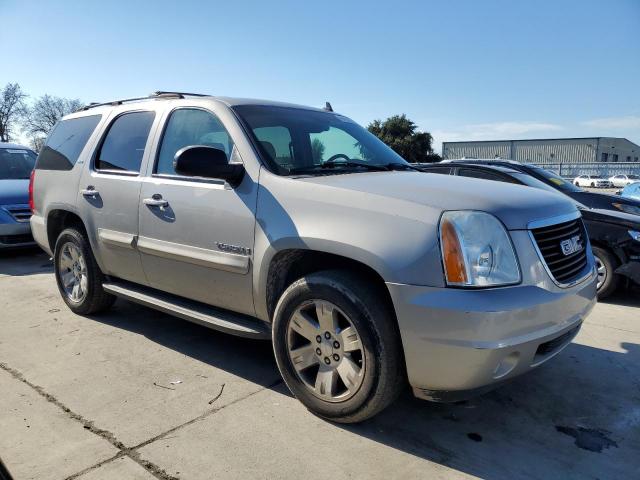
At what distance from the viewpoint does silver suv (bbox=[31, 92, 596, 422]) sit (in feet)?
7.64

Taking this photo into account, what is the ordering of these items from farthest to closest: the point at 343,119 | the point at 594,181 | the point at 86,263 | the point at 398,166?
the point at 594,181, the point at 86,263, the point at 343,119, the point at 398,166

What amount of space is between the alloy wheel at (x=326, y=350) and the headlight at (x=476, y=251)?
64 cm

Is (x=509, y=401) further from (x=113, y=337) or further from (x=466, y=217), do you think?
(x=113, y=337)

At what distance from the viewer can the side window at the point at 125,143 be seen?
391cm

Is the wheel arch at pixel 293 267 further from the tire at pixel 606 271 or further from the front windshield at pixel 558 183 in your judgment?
the front windshield at pixel 558 183

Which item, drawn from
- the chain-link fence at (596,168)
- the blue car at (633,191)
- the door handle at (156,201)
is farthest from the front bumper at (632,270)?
the chain-link fence at (596,168)

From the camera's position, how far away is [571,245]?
112 inches

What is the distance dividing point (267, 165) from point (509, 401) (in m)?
2.13

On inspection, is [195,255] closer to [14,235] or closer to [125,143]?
[125,143]

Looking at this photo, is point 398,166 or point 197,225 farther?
point 398,166

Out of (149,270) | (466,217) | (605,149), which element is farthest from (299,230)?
(605,149)

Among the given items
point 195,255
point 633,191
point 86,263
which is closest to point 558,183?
point 195,255

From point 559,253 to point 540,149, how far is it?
67236 mm

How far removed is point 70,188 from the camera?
446 centimetres
